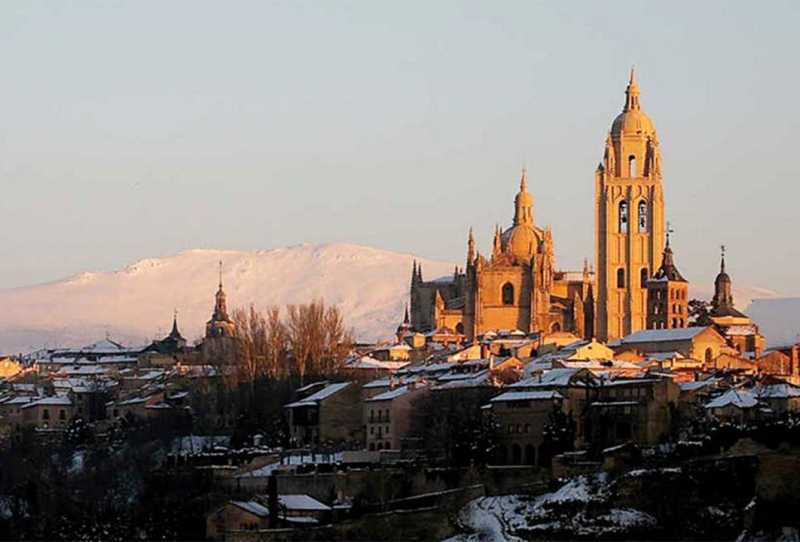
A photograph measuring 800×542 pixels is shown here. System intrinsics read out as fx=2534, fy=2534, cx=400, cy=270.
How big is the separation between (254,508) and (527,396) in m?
11.0

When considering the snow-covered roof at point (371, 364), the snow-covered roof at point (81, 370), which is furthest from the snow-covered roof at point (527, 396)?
the snow-covered roof at point (81, 370)

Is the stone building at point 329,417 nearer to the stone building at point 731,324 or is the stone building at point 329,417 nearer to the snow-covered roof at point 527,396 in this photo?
the snow-covered roof at point 527,396

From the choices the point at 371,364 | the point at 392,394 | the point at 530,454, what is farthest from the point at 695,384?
the point at 371,364

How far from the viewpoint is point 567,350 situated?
342ft

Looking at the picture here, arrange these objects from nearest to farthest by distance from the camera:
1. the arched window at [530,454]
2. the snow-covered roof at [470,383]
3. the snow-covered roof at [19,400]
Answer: the arched window at [530,454]
the snow-covered roof at [470,383]
the snow-covered roof at [19,400]

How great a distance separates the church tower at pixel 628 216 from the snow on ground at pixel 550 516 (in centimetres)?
5080

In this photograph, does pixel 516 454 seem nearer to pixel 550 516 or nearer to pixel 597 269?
pixel 550 516

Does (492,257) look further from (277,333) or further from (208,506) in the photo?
(208,506)

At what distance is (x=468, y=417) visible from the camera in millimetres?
87125

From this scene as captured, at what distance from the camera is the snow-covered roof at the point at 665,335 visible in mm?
107438

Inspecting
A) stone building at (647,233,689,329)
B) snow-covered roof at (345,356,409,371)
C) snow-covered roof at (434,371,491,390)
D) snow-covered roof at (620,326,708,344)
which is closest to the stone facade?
stone building at (647,233,689,329)

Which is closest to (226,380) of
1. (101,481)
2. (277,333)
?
(277,333)

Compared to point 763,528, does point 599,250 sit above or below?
above

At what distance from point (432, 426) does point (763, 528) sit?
22.9m
